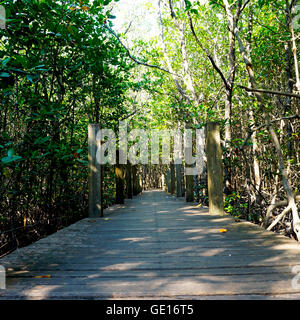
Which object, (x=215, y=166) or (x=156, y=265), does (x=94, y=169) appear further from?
(x=156, y=265)

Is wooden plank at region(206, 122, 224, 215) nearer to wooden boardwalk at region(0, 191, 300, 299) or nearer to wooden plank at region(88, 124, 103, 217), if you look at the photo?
wooden boardwalk at region(0, 191, 300, 299)

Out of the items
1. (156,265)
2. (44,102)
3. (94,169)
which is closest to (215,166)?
(94,169)

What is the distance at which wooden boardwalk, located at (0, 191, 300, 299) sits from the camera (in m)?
1.27

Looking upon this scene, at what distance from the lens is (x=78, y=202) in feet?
16.5

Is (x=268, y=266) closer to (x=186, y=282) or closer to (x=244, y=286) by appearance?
(x=244, y=286)

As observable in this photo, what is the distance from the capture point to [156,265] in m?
1.67

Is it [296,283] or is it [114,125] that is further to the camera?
[114,125]

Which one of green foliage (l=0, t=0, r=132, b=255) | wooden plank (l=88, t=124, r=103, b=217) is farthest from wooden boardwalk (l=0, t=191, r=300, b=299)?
wooden plank (l=88, t=124, r=103, b=217)

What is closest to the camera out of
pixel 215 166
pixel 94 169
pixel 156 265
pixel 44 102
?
pixel 156 265

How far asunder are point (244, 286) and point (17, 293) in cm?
112

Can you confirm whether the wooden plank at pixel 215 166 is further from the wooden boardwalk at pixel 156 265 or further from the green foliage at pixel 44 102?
the green foliage at pixel 44 102

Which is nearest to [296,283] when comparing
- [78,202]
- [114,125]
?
[78,202]

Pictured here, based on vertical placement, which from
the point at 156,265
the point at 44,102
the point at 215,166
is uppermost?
the point at 44,102

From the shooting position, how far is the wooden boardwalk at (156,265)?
1.27 metres
